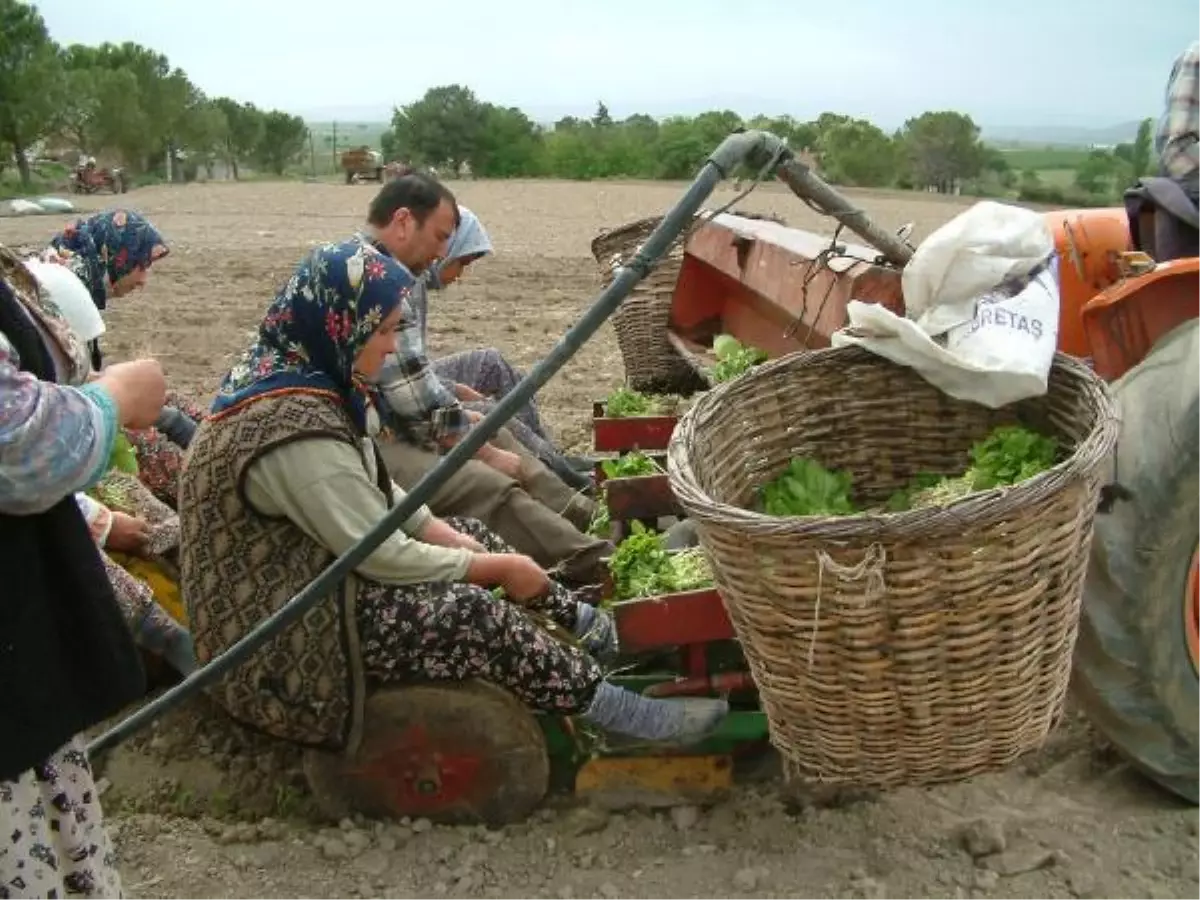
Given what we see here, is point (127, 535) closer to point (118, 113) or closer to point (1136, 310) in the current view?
point (1136, 310)

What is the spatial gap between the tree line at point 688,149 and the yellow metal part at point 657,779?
2204 centimetres

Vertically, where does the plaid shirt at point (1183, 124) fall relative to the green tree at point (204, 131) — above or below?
below

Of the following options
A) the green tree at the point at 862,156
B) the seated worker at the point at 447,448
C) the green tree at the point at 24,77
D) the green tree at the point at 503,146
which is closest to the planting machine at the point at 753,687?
the seated worker at the point at 447,448

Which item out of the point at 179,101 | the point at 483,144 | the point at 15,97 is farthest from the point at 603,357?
the point at 179,101

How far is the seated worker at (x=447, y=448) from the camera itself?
12.3 ft

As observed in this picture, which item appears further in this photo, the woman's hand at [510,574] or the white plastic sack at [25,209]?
the white plastic sack at [25,209]

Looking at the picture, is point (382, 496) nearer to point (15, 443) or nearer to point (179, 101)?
A: point (15, 443)

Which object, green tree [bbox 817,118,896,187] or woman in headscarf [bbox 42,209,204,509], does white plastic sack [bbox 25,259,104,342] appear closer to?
→ woman in headscarf [bbox 42,209,204,509]

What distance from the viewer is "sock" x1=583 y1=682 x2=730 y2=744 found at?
304cm

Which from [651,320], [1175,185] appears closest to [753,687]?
[1175,185]

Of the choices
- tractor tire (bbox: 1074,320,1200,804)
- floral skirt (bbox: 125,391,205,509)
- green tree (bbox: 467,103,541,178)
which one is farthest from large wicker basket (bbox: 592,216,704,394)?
green tree (bbox: 467,103,541,178)

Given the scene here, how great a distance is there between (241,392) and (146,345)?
19.4 ft

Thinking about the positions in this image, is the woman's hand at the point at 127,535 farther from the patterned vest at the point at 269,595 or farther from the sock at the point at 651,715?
the sock at the point at 651,715

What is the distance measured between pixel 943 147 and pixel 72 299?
3272cm
